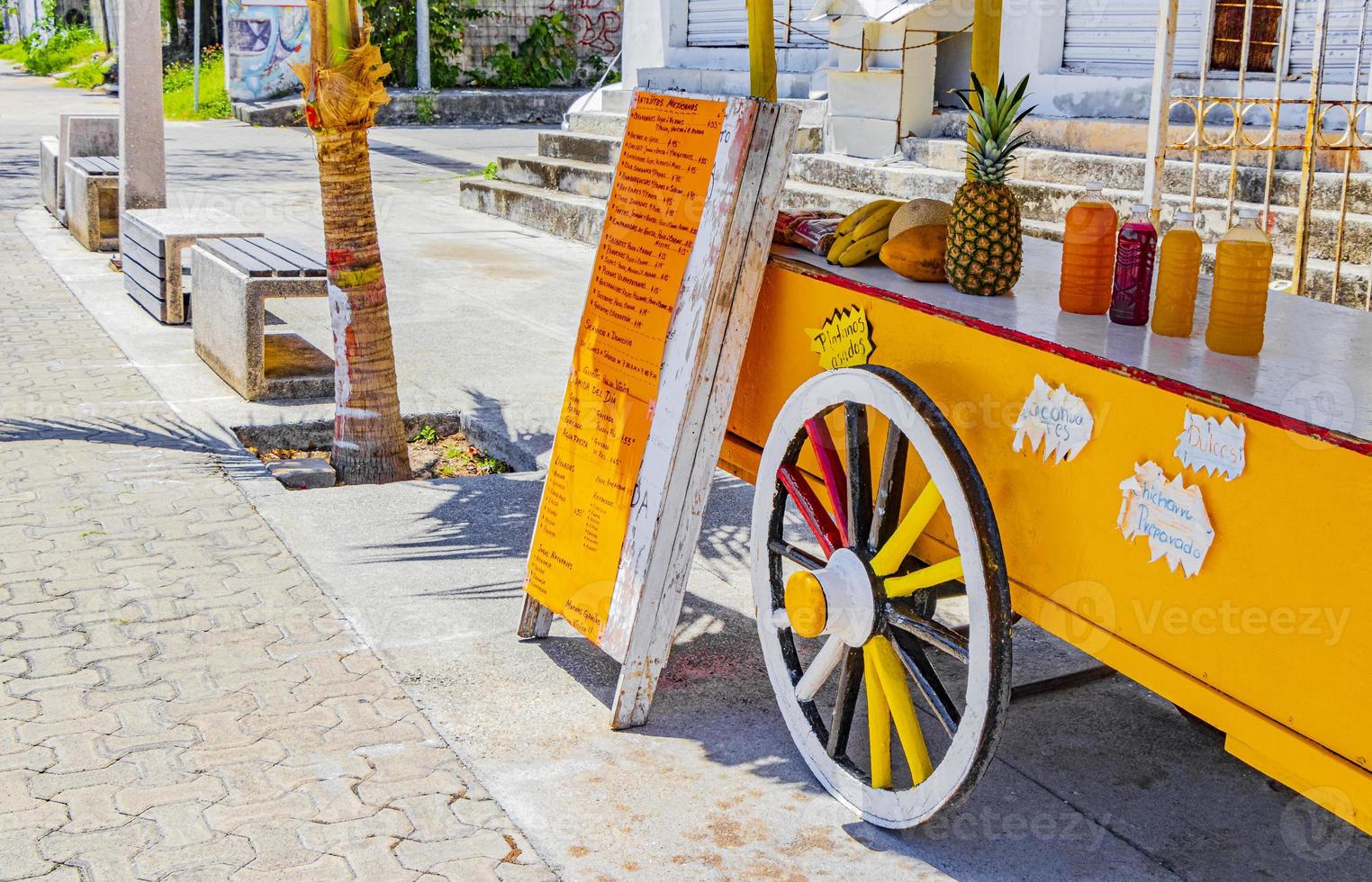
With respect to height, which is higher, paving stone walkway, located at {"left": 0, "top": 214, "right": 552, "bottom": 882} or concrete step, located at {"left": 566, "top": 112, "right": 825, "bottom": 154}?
concrete step, located at {"left": 566, "top": 112, "right": 825, "bottom": 154}

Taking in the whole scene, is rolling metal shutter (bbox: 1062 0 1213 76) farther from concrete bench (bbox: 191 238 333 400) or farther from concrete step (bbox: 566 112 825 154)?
concrete bench (bbox: 191 238 333 400)

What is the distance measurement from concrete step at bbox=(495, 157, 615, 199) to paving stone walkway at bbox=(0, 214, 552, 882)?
25.0 feet

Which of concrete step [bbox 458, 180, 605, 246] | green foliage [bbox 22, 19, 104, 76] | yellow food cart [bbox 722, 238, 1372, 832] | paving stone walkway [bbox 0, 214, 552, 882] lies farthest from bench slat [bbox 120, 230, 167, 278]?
green foliage [bbox 22, 19, 104, 76]

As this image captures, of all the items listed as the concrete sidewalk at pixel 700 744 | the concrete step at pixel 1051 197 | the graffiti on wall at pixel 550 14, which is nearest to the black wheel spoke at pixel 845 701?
the concrete sidewalk at pixel 700 744

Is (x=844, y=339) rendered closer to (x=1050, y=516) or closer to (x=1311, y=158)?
(x=1050, y=516)

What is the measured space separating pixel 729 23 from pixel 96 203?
6230 millimetres

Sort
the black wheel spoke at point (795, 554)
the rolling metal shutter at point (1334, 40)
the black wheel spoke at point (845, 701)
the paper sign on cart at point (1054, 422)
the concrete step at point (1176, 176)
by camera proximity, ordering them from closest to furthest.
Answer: the paper sign on cart at point (1054, 422) < the black wheel spoke at point (845, 701) < the black wheel spoke at point (795, 554) < the concrete step at point (1176, 176) < the rolling metal shutter at point (1334, 40)

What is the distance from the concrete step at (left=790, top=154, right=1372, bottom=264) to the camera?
22.6 ft

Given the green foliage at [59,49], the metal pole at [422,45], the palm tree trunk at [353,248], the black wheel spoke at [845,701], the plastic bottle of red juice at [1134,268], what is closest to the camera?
the plastic bottle of red juice at [1134,268]

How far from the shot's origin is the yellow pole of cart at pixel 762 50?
12.5 feet

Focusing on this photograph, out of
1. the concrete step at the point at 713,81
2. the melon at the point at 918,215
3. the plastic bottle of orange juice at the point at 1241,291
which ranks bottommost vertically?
the plastic bottle of orange juice at the point at 1241,291

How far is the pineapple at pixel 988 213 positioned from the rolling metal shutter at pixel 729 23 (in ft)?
31.4

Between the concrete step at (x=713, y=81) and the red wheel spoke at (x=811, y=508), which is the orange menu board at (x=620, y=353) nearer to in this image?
the red wheel spoke at (x=811, y=508)

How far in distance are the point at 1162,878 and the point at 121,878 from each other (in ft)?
7.42
